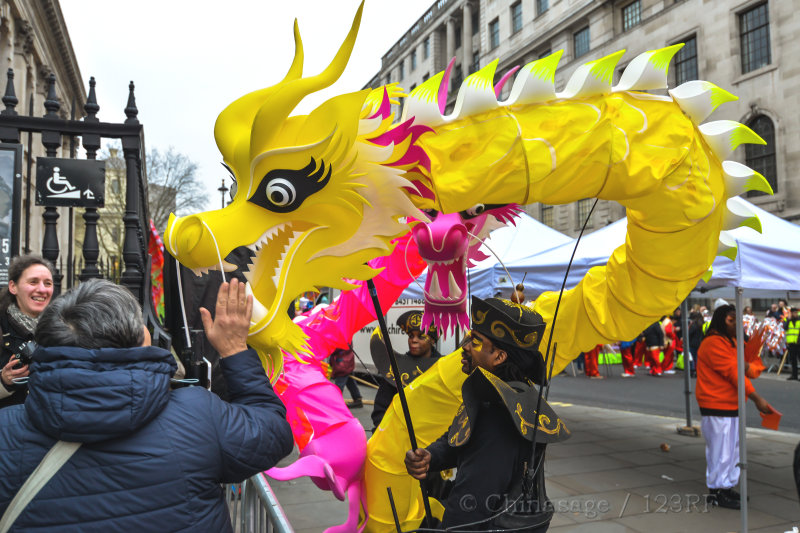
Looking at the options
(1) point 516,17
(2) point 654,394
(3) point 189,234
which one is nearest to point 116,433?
(3) point 189,234

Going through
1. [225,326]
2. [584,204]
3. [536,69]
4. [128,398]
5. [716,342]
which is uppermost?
[584,204]

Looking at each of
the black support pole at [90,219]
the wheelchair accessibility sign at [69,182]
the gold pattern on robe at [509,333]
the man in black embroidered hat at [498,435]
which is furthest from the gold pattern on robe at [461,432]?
the wheelchair accessibility sign at [69,182]

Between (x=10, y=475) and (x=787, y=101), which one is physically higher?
(x=787, y=101)

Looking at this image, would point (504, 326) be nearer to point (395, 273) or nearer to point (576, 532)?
point (395, 273)

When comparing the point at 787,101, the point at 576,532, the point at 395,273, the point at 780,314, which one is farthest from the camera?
the point at 787,101

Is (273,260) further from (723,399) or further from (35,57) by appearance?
(35,57)

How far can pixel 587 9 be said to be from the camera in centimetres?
2747

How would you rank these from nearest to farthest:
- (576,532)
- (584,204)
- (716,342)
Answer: (576,532)
(716,342)
(584,204)

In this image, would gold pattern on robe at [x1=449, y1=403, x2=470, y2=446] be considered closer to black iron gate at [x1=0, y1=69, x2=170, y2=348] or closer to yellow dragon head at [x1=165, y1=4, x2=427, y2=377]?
yellow dragon head at [x1=165, y1=4, x2=427, y2=377]

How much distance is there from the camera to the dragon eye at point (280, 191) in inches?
89.6

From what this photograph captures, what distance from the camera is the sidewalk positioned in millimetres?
4844

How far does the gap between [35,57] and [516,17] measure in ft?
85.5

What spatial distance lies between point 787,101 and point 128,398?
75.5 ft

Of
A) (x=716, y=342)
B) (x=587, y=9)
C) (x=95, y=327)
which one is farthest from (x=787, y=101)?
(x=95, y=327)
